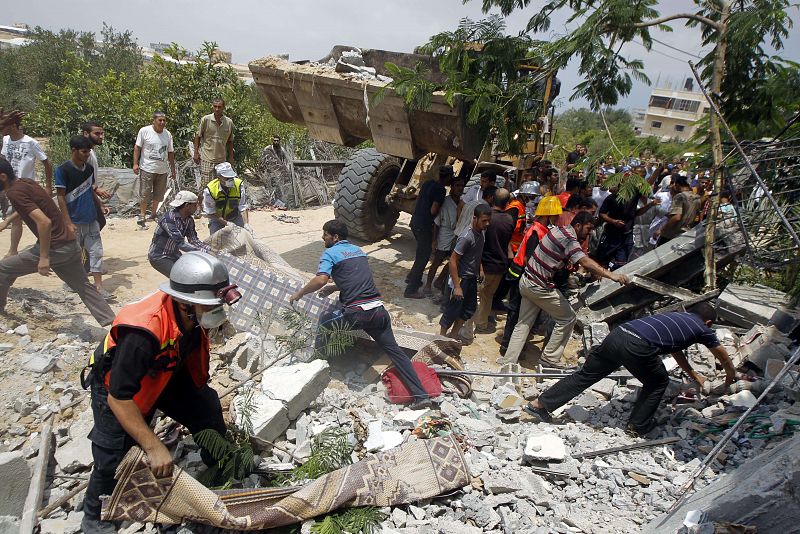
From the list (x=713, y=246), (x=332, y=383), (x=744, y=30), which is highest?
(x=744, y=30)

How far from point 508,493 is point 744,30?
4427 millimetres

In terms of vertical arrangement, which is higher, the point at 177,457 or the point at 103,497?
the point at 103,497

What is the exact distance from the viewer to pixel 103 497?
2.45m

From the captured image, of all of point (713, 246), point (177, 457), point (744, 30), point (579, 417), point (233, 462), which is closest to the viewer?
point (233, 462)

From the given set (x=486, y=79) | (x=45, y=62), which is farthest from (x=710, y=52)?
(x=45, y=62)

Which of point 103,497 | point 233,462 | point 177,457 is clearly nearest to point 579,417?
point 233,462

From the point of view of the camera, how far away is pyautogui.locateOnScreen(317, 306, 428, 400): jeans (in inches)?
156

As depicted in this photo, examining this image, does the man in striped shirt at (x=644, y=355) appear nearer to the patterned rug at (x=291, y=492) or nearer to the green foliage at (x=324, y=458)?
the patterned rug at (x=291, y=492)

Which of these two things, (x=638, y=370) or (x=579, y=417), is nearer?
(x=638, y=370)

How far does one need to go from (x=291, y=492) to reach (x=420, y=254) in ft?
13.2

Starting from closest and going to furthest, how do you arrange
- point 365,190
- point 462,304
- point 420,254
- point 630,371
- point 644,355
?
point 644,355 → point 630,371 → point 462,304 → point 420,254 → point 365,190

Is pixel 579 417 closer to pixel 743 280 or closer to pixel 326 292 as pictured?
pixel 326 292

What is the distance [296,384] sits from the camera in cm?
345

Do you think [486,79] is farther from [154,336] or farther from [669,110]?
[669,110]
